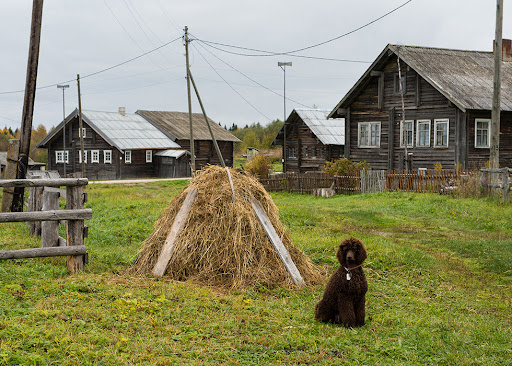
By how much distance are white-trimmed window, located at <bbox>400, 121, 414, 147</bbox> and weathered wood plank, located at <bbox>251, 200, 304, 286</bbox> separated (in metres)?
22.6

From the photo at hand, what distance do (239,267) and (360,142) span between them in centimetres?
2581

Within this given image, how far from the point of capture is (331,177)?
28.3 meters

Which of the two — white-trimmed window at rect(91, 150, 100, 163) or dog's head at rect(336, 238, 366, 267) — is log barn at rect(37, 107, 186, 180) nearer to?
white-trimmed window at rect(91, 150, 100, 163)

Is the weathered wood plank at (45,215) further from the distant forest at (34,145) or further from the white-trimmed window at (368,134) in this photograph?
the distant forest at (34,145)

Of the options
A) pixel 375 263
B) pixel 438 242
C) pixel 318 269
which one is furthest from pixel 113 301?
pixel 438 242

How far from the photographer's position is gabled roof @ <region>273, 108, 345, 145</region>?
40.9 m

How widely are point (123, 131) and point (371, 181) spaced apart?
30.8m

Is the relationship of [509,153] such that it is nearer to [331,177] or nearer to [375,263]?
[331,177]

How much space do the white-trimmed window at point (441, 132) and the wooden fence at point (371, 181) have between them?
4433mm

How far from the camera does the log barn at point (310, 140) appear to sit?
135ft

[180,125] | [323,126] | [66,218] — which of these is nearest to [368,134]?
[323,126]

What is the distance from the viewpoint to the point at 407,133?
30766 millimetres

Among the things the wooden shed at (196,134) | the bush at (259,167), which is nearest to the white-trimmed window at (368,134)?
the bush at (259,167)

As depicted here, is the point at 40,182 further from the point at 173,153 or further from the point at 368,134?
the point at 173,153
